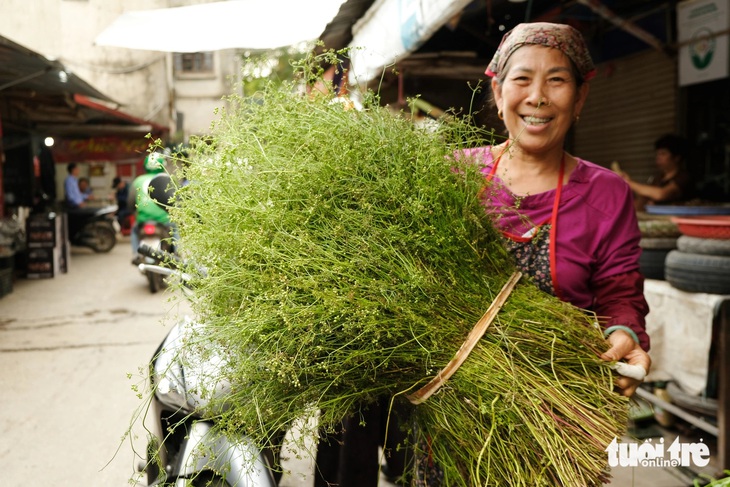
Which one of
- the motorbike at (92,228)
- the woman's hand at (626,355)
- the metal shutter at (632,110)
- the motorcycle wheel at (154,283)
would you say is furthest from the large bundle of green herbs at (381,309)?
the motorbike at (92,228)

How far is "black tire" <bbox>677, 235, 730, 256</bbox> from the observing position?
329 cm

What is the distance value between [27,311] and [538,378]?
8030 millimetres

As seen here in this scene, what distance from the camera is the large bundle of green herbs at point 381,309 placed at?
125 centimetres

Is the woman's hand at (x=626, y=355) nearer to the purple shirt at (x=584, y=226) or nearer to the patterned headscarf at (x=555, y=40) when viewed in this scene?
the purple shirt at (x=584, y=226)

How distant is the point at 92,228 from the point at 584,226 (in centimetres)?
1381

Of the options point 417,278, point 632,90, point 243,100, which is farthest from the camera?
point 632,90

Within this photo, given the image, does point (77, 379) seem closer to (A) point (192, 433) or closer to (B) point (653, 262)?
(A) point (192, 433)

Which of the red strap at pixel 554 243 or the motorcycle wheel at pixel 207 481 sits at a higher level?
the red strap at pixel 554 243

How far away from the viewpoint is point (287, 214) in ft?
4.35

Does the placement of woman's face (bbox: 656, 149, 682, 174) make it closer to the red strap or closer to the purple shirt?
the purple shirt

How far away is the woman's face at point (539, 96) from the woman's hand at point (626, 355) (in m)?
0.63

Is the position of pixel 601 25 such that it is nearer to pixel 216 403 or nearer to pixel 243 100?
pixel 243 100

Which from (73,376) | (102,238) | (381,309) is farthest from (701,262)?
(102,238)

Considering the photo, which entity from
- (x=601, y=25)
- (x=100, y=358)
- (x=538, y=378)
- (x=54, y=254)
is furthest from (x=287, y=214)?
(x=54, y=254)
